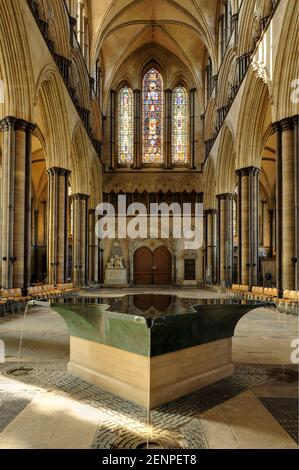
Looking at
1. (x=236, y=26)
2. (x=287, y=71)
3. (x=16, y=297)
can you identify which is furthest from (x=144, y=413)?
(x=236, y=26)

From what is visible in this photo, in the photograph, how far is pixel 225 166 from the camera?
23703 millimetres

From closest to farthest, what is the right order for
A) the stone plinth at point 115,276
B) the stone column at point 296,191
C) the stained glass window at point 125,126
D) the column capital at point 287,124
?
the stone column at point 296,191 < the column capital at point 287,124 < the stone plinth at point 115,276 < the stained glass window at point 125,126

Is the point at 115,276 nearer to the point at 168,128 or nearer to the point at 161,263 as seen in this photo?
the point at 161,263

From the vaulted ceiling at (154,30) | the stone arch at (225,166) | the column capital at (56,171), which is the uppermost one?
the vaulted ceiling at (154,30)

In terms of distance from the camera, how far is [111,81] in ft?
98.6

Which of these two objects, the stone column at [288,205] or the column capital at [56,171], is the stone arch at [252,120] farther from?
the column capital at [56,171]

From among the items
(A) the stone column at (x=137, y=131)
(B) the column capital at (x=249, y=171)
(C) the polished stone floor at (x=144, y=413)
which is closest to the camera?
(C) the polished stone floor at (x=144, y=413)

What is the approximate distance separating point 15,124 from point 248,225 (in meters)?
11.4

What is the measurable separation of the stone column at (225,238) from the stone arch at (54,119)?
10.6 m

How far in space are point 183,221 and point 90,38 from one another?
14.4 m

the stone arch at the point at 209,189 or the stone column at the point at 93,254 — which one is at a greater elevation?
the stone arch at the point at 209,189

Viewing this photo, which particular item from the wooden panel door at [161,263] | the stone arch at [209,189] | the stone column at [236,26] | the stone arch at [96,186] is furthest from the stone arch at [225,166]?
the stone arch at [96,186]

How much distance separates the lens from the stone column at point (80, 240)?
2331 centimetres

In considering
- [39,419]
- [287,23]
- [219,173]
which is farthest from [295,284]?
[219,173]
